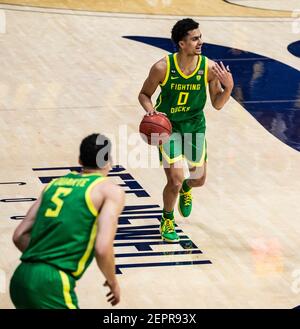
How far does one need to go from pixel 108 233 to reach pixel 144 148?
8.08m

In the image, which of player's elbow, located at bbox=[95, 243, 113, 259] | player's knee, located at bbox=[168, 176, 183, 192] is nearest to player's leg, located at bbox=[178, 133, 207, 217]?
player's knee, located at bbox=[168, 176, 183, 192]

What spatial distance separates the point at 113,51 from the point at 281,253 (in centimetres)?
960

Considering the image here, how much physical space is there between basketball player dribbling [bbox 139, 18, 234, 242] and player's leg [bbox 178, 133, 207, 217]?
0.04ft

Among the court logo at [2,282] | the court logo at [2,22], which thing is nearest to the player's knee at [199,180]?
the court logo at [2,282]

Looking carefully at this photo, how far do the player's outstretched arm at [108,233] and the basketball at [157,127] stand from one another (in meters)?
3.84

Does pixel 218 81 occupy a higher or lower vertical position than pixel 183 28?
lower

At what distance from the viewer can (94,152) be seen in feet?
26.7

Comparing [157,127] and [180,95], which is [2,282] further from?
[180,95]

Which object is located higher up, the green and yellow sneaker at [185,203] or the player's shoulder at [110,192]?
the player's shoulder at [110,192]

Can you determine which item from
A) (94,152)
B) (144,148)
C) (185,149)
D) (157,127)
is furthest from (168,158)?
(94,152)

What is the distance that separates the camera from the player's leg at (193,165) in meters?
12.4

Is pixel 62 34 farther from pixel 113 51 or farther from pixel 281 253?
pixel 281 253

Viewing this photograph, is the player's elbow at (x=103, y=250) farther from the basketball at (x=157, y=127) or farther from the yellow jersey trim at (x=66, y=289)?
the basketball at (x=157, y=127)

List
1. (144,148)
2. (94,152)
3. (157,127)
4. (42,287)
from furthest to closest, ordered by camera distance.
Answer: (144,148) < (157,127) < (94,152) < (42,287)
